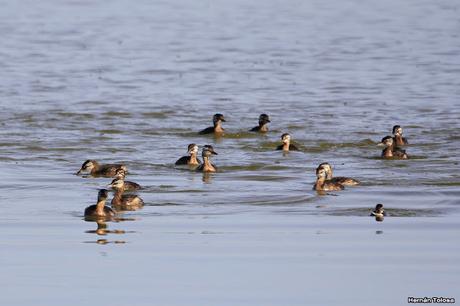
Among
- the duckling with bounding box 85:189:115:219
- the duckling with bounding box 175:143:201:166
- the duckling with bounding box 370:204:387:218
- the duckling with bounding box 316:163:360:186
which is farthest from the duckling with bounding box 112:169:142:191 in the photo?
the duckling with bounding box 370:204:387:218

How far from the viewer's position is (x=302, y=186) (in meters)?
18.0

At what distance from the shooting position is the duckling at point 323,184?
1730 centimetres

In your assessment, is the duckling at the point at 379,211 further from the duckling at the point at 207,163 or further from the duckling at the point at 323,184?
the duckling at the point at 207,163

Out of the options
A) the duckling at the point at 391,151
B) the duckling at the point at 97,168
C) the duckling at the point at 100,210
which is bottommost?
the duckling at the point at 100,210

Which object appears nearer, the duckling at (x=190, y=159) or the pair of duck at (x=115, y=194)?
the pair of duck at (x=115, y=194)

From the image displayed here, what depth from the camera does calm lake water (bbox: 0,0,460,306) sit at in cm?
1230

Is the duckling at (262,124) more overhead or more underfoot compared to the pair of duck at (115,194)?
more overhead

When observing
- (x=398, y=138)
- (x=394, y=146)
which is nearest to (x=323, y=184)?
(x=394, y=146)

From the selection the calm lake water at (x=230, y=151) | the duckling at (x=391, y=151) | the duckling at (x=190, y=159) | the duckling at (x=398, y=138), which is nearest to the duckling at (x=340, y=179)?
the calm lake water at (x=230, y=151)

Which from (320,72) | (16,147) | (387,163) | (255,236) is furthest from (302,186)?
(320,72)

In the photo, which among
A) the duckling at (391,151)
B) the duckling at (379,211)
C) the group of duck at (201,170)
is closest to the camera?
the duckling at (379,211)

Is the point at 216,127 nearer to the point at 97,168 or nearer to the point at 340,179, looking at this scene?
the point at 97,168

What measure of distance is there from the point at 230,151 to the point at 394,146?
2478mm

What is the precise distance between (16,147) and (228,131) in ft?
12.4
